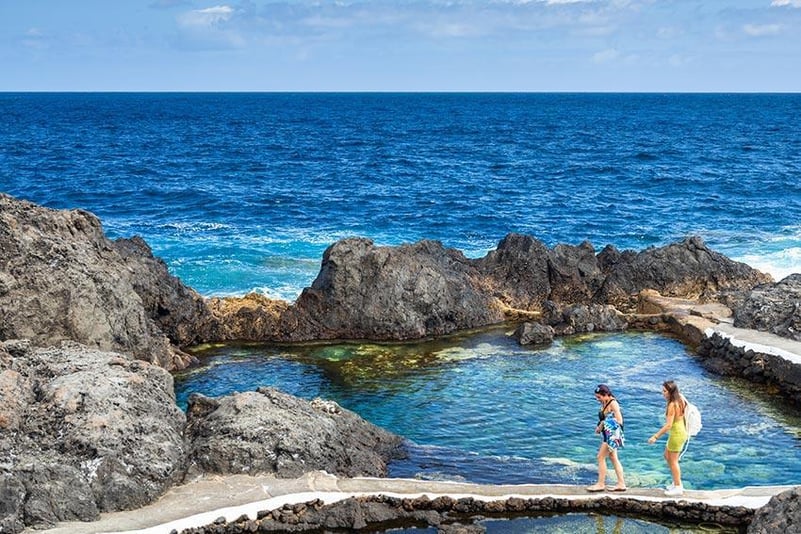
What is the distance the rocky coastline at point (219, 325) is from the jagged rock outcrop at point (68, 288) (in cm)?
5

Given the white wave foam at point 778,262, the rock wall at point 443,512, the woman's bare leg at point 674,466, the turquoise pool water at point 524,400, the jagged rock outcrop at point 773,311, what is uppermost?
the jagged rock outcrop at point 773,311

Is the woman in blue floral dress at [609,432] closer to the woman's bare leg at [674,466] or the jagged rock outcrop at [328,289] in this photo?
the woman's bare leg at [674,466]

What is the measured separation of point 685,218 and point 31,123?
362 ft

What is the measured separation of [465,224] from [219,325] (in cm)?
2647

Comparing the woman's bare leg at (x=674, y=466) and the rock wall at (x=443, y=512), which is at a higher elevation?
the woman's bare leg at (x=674, y=466)

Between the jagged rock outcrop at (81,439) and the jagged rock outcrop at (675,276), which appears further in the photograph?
the jagged rock outcrop at (675,276)

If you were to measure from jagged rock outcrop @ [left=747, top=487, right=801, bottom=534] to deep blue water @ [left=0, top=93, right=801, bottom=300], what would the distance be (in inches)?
985

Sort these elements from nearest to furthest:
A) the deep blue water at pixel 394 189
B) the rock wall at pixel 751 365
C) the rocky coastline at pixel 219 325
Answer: the rocky coastline at pixel 219 325 → the rock wall at pixel 751 365 → the deep blue water at pixel 394 189

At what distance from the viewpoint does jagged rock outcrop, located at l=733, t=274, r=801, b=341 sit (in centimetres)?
2903

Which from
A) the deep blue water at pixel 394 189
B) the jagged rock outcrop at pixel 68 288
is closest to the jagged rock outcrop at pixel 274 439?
the jagged rock outcrop at pixel 68 288

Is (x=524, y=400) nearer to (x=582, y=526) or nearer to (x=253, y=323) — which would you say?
(x=582, y=526)

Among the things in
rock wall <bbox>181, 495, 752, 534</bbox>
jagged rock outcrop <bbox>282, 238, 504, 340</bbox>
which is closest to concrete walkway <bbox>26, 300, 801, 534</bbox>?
rock wall <bbox>181, 495, 752, 534</bbox>

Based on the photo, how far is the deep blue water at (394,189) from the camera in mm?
50594

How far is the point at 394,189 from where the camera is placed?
71250 mm
